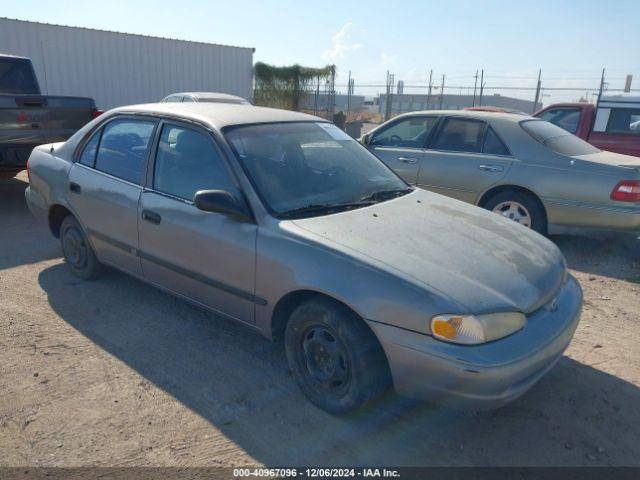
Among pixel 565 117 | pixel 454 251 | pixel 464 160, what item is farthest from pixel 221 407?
pixel 565 117

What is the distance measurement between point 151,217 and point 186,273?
491mm

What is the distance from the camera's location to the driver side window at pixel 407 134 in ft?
21.9

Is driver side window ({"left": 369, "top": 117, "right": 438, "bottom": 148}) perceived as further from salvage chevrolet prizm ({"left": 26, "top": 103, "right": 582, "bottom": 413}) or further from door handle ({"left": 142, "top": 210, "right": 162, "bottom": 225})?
door handle ({"left": 142, "top": 210, "right": 162, "bottom": 225})

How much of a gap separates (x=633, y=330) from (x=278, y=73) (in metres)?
23.3

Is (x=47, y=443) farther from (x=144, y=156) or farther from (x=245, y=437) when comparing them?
(x=144, y=156)

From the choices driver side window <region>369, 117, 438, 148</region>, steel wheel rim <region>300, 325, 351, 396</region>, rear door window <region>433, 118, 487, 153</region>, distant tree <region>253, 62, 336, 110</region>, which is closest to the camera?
steel wheel rim <region>300, 325, 351, 396</region>

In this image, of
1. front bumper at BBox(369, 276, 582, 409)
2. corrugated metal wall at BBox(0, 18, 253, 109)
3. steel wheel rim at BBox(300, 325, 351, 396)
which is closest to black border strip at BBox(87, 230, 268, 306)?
steel wheel rim at BBox(300, 325, 351, 396)

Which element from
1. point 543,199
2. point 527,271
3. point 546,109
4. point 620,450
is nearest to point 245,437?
point 527,271

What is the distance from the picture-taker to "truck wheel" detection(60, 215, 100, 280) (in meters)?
4.45

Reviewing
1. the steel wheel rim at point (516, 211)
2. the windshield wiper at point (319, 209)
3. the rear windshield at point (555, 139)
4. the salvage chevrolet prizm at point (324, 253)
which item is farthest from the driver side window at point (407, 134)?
the windshield wiper at point (319, 209)

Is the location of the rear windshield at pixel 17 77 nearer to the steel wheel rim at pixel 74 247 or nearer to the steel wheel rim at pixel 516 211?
the steel wheel rim at pixel 74 247

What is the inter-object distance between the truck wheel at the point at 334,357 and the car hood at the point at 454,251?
0.37 m

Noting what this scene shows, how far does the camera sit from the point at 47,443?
259 centimetres

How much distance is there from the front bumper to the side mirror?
103 centimetres
